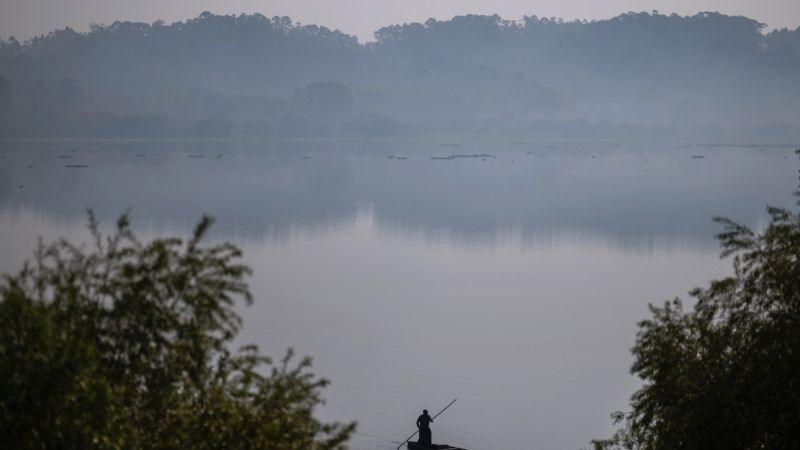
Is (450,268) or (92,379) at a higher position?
(92,379)

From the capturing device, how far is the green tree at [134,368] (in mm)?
10609

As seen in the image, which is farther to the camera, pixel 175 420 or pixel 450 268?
pixel 450 268

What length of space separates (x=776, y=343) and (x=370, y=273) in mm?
37902

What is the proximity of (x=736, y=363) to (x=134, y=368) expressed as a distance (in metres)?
7.38

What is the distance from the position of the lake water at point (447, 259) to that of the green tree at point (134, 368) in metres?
13.9

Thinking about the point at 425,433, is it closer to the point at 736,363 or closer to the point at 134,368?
the point at 736,363

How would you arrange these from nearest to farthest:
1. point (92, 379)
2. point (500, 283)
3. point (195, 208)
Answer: point (92, 379) → point (500, 283) → point (195, 208)

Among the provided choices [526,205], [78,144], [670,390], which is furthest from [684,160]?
[670,390]

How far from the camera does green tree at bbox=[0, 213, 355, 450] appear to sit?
1061 cm

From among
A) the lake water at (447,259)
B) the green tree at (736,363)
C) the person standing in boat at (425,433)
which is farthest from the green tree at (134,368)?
the lake water at (447,259)

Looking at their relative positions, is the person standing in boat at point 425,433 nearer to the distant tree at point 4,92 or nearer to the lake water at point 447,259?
the lake water at point 447,259

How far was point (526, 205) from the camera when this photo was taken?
8969 centimetres

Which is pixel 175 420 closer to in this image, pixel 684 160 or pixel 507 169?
pixel 507 169

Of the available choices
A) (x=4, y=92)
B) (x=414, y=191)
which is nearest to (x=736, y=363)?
(x=414, y=191)
